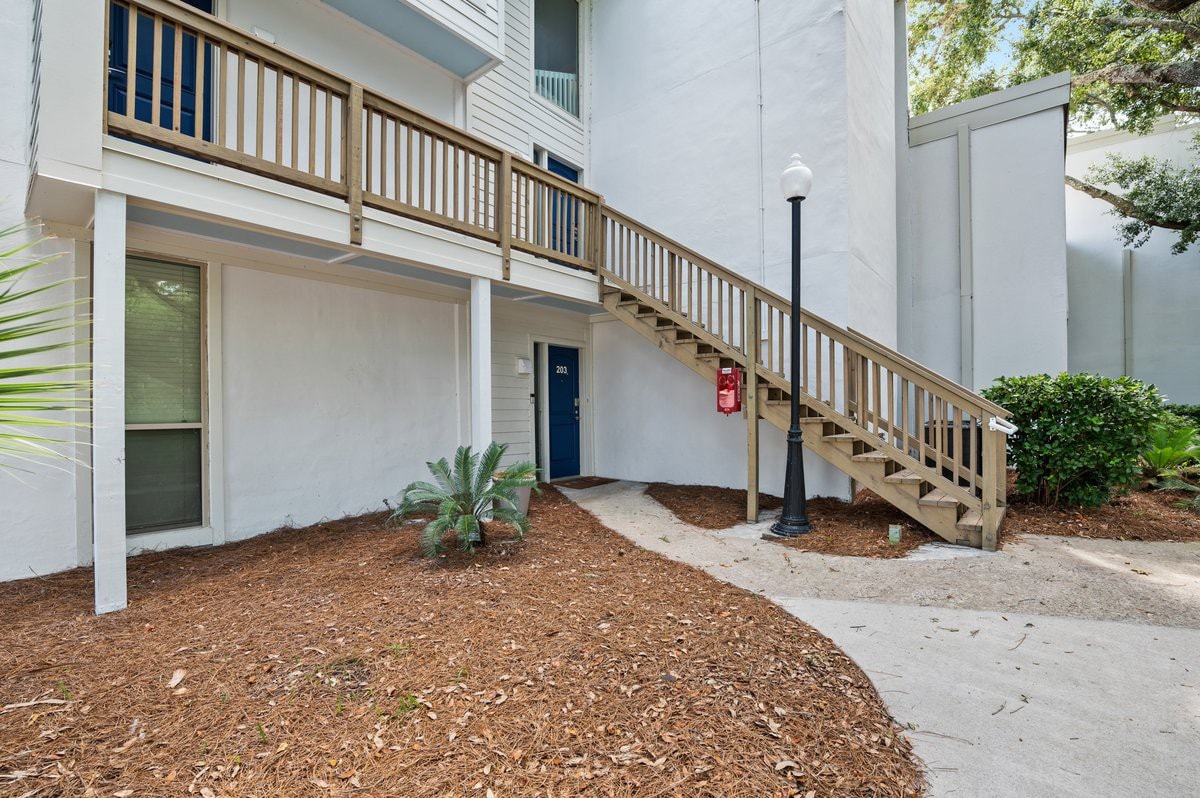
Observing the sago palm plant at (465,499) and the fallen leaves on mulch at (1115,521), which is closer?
the sago palm plant at (465,499)

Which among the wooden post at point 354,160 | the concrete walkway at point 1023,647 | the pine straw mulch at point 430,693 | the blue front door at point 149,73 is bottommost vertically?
the concrete walkway at point 1023,647

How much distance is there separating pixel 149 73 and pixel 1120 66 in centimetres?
1347

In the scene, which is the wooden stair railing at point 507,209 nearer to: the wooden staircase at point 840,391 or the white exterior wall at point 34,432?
the wooden staircase at point 840,391

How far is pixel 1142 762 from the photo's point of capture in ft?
6.38

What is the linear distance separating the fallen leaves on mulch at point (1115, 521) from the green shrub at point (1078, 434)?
17 cm

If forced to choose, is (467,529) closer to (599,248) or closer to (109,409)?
(109,409)

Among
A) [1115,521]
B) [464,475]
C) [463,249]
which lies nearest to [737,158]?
[463,249]

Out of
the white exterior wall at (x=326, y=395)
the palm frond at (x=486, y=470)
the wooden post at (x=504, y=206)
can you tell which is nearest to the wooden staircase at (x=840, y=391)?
the wooden post at (x=504, y=206)

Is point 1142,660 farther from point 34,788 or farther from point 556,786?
point 34,788

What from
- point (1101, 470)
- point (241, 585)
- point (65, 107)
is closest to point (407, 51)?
point (65, 107)

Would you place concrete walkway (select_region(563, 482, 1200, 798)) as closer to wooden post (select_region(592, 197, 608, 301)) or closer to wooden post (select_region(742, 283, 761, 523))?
wooden post (select_region(742, 283, 761, 523))

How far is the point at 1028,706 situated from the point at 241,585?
4320 mm

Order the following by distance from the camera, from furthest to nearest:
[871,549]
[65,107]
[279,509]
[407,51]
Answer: [407,51]
[279,509]
[871,549]
[65,107]

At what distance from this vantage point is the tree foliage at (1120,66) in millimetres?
8622
